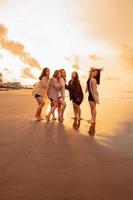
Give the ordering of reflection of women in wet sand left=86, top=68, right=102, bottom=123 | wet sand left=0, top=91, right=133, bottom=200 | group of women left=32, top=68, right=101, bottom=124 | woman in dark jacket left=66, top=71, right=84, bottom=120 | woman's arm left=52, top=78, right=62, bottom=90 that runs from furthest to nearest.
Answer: woman in dark jacket left=66, top=71, right=84, bottom=120, woman's arm left=52, top=78, right=62, bottom=90, group of women left=32, top=68, right=101, bottom=124, reflection of women in wet sand left=86, top=68, right=102, bottom=123, wet sand left=0, top=91, right=133, bottom=200

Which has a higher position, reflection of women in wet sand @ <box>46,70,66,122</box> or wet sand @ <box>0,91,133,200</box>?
reflection of women in wet sand @ <box>46,70,66,122</box>

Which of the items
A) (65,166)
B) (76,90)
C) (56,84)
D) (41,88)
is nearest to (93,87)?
(76,90)

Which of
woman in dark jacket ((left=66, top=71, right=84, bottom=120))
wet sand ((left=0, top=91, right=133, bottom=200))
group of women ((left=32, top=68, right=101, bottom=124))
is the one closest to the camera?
wet sand ((left=0, top=91, right=133, bottom=200))

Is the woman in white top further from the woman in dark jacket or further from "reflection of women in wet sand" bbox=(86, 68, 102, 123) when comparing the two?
"reflection of women in wet sand" bbox=(86, 68, 102, 123)

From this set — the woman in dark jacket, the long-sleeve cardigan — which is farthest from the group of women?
the long-sleeve cardigan

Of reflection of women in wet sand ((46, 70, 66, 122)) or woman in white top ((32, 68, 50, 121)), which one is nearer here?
woman in white top ((32, 68, 50, 121))

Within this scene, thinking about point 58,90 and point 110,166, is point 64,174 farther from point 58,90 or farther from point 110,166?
point 58,90

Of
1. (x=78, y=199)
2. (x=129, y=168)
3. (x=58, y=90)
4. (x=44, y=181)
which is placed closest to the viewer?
(x=78, y=199)

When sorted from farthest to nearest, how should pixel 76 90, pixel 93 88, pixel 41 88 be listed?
pixel 76 90, pixel 41 88, pixel 93 88

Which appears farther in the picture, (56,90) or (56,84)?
(56,90)

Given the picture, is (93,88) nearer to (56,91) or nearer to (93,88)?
(93,88)

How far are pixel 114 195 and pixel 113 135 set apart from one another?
5.24 m

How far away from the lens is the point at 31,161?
5742mm

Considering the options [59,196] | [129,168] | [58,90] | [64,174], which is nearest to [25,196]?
[59,196]
